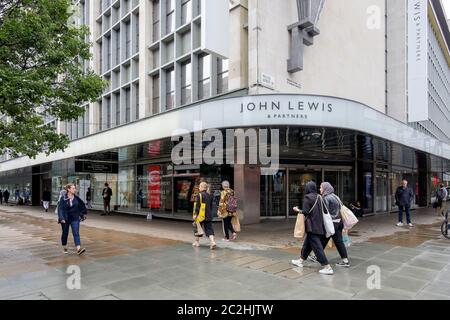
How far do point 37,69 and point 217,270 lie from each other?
6.37 metres

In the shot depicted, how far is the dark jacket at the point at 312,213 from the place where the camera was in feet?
21.9

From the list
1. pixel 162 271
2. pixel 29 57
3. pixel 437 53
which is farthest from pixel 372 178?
pixel 437 53

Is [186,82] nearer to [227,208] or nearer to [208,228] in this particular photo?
[227,208]

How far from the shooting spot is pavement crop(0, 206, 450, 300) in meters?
5.51

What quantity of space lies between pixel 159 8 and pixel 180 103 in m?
4.92

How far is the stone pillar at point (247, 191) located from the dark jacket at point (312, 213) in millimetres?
6767

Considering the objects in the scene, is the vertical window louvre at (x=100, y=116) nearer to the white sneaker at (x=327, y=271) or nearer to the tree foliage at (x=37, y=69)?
the tree foliage at (x=37, y=69)

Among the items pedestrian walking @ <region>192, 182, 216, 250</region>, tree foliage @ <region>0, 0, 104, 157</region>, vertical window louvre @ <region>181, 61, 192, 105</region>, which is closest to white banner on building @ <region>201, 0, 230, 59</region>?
tree foliage @ <region>0, 0, 104, 157</region>

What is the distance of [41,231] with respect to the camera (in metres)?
13.0

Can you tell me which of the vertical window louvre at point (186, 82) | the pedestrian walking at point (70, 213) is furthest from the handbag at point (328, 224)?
the vertical window louvre at point (186, 82)

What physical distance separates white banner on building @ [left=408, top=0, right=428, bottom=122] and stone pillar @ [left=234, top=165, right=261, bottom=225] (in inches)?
445

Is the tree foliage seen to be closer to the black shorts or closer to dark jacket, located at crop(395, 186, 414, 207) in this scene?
the black shorts

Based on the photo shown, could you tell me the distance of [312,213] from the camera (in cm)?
678
